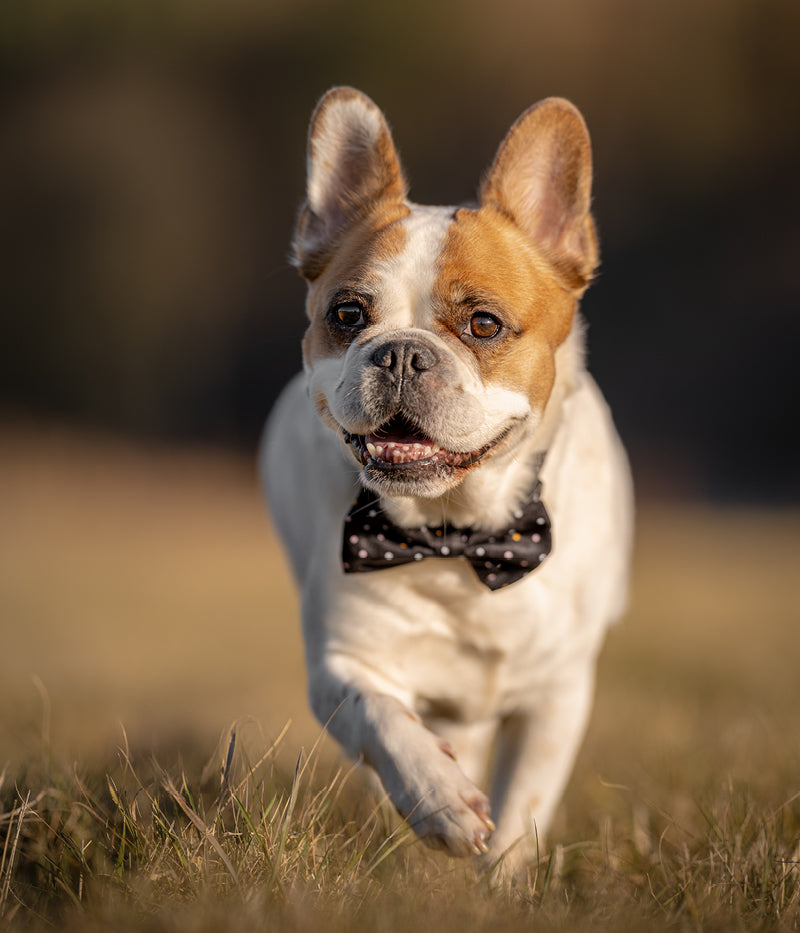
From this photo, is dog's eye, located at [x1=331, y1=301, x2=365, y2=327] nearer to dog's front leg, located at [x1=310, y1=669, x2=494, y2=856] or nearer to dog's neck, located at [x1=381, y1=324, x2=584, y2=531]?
dog's neck, located at [x1=381, y1=324, x2=584, y2=531]

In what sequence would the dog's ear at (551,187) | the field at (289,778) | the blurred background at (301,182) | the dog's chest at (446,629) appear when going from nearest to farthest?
the field at (289,778)
the dog's chest at (446,629)
the dog's ear at (551,187)
the blurred background at (301,182)

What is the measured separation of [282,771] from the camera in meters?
3.26

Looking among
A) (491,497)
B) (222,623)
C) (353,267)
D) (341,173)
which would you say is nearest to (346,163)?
(341,173)

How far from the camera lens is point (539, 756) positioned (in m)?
3.30

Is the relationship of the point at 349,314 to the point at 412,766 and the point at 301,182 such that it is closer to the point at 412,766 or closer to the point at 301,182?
the point at 412,766

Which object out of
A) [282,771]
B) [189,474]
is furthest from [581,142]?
[189,474]

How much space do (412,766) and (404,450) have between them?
0.80m

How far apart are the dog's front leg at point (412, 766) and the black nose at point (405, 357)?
0.82 m

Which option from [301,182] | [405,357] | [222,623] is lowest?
[222,623]

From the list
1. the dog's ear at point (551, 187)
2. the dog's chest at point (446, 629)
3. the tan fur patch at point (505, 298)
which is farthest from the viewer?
the dog's ear at point (551, 187)

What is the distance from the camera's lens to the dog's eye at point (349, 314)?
3.02 metres

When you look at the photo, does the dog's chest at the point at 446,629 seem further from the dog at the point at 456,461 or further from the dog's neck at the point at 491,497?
the dog's neck at the point at 491,497

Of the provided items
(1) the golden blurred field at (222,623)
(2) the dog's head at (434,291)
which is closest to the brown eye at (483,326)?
(2) the dog's head at (434,291)

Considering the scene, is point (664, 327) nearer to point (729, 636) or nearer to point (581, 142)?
point (729, 636)
